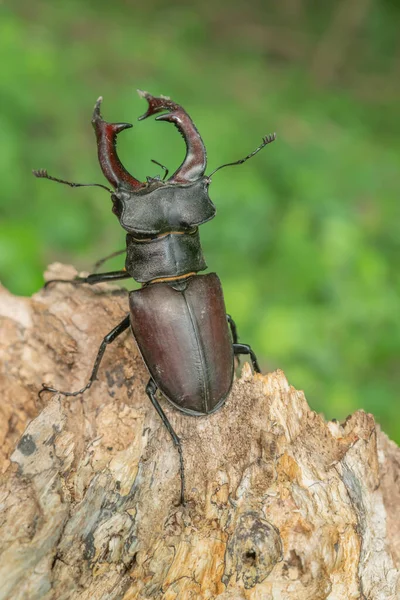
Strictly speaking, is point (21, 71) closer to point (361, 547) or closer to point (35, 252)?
point (35, 252)

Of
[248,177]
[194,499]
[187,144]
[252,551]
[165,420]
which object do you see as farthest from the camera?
[248,177]

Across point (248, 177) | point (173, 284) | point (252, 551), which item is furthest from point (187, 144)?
point (248, 177)

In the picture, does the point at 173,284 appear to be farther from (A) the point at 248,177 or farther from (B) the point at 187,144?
(A) the point at 248,177

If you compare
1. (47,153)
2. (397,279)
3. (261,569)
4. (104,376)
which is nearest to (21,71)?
(47,153)

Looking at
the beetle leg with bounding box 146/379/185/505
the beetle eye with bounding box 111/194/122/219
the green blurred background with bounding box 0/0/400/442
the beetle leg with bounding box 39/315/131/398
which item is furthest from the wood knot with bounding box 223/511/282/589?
the green blurred background with bounding box 0/0/400/442

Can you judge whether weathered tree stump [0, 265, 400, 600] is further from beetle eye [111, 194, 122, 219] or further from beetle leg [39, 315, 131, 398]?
beetle eye [111, 194, 122, 219]

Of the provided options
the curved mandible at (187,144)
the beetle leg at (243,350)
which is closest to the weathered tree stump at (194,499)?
the beetle leg at (243,350)
